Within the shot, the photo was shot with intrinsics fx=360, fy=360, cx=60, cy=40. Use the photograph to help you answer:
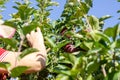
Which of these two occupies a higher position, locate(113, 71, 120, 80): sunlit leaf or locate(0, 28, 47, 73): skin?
locate(0, 28, 47, 73): skin

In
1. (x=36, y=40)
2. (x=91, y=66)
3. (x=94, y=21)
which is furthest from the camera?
(x=36, y=40)

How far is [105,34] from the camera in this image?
6.63 feet

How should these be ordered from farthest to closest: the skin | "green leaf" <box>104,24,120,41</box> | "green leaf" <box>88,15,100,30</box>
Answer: the skin
"green leaf" <box>88,15,100,30</box>
"green leaf" <box>104,24,120,41</box>

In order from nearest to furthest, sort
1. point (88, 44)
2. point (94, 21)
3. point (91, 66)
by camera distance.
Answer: point (91, 66) → point (88, 44) → point (94, 21)

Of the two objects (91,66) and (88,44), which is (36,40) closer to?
(88,44)

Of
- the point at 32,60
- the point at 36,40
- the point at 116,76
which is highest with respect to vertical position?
the point at 36,40

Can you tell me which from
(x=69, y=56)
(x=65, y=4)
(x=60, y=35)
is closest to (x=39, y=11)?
(x=65, y=4)

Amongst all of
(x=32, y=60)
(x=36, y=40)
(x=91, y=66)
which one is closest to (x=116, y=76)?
(x=91, y=66)

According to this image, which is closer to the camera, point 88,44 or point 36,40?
Result: point 88,44

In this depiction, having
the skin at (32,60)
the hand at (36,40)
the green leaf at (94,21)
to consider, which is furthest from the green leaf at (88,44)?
the hand at (36,40)

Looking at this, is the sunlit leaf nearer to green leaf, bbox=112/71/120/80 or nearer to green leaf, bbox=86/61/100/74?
green leaf, bbox=112/71/120/80

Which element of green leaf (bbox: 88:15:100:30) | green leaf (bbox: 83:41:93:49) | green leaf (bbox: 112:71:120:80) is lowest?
green leaf (bbox: 112:71:120:80)

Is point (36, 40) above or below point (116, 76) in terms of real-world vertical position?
above

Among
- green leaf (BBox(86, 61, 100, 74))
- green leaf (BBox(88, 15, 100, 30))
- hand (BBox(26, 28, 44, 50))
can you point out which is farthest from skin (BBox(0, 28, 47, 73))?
green leaf (BBox(86, 61, 100, 74))
